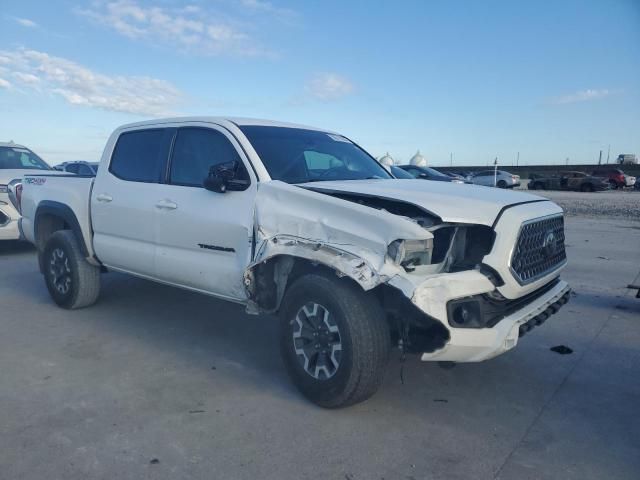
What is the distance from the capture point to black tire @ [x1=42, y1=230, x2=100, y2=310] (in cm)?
551

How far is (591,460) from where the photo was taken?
2.84 m

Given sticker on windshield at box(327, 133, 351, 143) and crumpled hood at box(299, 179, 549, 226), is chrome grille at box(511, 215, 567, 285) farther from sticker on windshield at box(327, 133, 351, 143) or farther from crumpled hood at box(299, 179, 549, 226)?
sticker on windshield at box(327, 133, 351, 143)

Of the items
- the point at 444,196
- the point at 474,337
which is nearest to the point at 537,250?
the point at 444,196

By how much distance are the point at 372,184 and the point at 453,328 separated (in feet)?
4.41

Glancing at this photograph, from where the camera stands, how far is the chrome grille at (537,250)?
11.0 feet

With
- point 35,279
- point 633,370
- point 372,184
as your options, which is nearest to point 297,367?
point 372,184

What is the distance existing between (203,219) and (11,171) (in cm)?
656

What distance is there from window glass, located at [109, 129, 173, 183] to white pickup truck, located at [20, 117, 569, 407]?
17 mm

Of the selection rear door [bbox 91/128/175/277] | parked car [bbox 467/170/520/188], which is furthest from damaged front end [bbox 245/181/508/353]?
parked car [bbox 467/170/520/188]

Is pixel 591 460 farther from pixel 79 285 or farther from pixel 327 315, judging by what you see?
pixel 79 285

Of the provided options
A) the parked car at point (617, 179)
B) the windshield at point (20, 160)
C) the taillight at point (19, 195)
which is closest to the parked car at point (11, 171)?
the windshield at point (20, 160)

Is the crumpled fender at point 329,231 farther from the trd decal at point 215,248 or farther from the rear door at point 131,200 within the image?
the rear door at point 131,200

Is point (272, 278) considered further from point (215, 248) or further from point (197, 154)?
point (197, 154)

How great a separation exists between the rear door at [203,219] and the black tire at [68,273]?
4.36 ft
